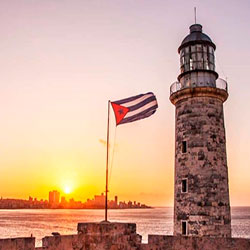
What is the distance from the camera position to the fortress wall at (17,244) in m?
11.6

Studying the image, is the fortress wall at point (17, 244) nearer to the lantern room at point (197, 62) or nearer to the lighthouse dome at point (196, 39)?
the lantern room at point (197, 62)

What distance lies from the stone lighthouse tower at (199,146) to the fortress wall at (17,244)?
770 cm

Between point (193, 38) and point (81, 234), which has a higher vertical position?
point (193, 38)

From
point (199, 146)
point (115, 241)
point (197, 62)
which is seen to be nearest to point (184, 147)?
point (199, 146)

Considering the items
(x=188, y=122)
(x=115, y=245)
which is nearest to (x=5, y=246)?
(x=115, y=245)

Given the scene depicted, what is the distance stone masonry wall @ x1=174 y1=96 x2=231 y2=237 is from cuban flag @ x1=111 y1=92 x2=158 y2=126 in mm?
4716

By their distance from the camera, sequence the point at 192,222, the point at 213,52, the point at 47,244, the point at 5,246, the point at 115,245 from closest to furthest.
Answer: the point at 115,245
the point at 5,246
the point at 47,244
the point at 192,222
the point at 213,52

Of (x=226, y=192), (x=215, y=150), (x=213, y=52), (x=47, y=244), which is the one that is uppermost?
(x=213, y=52)

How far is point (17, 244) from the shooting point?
12.0 m

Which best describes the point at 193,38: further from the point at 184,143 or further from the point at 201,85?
the point at 184,143

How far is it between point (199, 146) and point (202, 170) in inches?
46.7

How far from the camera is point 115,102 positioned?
11.9 meters

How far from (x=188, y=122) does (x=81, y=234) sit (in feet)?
32.4

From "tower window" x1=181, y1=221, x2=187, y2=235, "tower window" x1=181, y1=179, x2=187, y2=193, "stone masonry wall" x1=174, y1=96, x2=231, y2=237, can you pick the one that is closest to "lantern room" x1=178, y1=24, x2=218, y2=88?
"stone masonry wall" x1=174, y1=96, x2=231, y2=237
